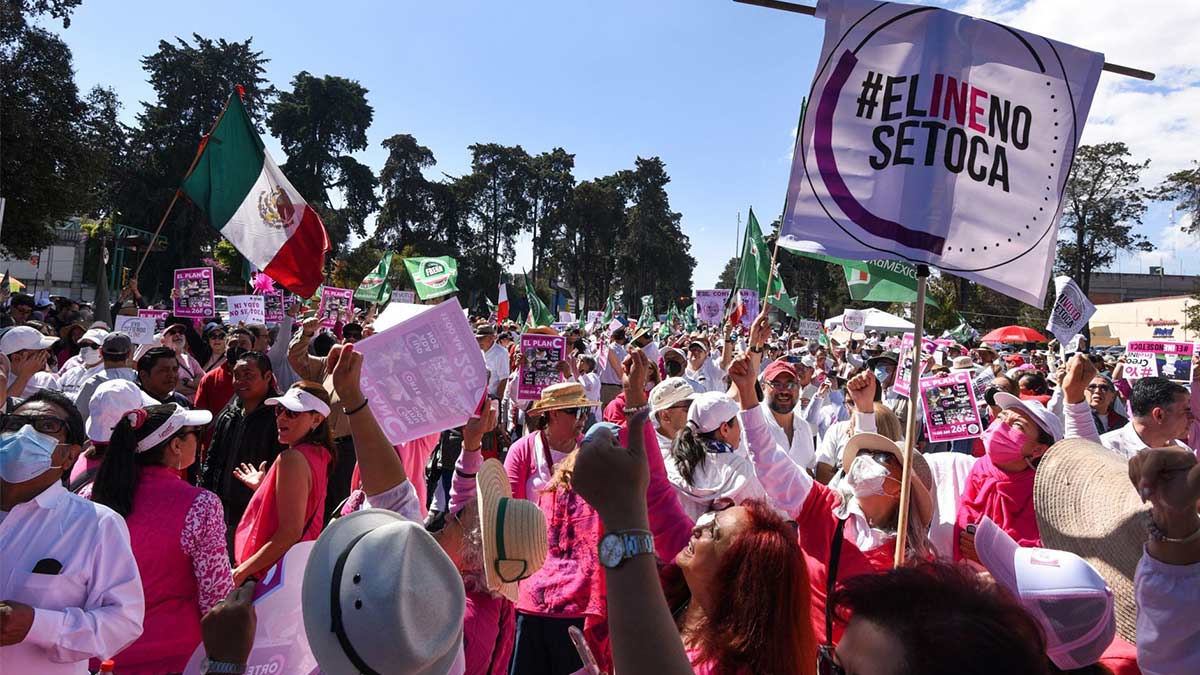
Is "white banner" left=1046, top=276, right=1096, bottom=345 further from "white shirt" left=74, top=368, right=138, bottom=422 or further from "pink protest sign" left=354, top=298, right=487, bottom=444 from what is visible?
"white shirt" left=74, top=368, right=138, bottom=422

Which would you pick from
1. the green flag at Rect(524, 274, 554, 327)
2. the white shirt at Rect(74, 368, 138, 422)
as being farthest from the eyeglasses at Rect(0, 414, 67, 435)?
the green flag at Rect(524, 274, 554, 327)

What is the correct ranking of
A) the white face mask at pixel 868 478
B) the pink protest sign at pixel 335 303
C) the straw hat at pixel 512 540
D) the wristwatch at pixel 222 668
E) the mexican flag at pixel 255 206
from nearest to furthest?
the wristwatch at pixel 222 668 < the straw hat at pixel 512 540 < the white face mask at pixel 868 478 < the mexican flag at pixel 255 206 < the pink protest sign at pixel 335 303

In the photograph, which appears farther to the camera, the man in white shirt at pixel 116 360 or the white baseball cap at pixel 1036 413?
the man in white shirt at pixel 116 360

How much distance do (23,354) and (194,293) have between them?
4.29 m

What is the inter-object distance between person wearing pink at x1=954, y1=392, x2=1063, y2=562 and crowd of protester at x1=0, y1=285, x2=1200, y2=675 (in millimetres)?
14

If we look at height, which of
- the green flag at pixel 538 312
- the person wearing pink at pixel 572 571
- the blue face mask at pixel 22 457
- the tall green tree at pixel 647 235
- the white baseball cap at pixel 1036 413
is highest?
the tall green tree at pixel 647 235

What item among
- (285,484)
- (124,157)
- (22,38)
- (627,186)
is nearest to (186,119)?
(124,157)

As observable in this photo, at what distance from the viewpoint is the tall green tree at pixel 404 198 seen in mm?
56781

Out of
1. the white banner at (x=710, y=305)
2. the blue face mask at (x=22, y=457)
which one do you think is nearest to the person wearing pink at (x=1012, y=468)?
the blue face mask at (x=22, y=457)

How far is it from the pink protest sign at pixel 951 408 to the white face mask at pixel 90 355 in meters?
7.06

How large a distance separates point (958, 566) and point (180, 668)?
8.70ft

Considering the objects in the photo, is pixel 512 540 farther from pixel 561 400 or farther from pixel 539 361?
pixel 539 361

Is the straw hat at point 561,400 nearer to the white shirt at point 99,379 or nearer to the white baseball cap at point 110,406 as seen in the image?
the white baseball cap at point 110,406

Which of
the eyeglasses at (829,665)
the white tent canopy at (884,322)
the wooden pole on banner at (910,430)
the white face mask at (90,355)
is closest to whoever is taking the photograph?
the eyeglasses at (829,665)
